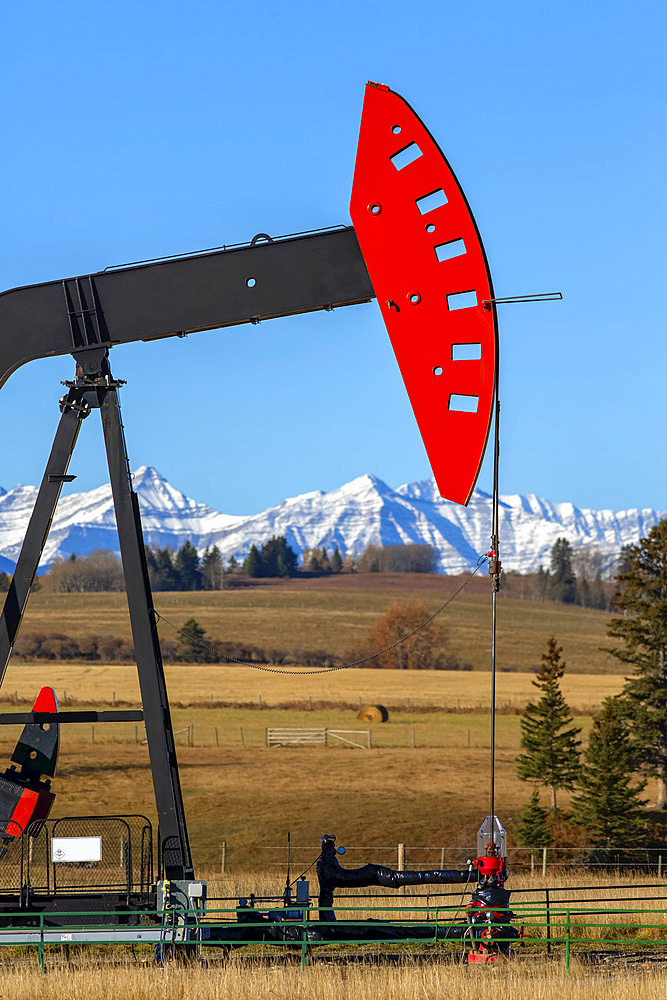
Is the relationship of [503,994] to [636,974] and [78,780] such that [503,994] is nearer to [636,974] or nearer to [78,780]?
[636,974]

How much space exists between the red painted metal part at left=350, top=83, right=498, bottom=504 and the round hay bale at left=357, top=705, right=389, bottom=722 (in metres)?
41.3

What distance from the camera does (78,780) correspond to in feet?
119

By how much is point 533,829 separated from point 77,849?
74.4 feet

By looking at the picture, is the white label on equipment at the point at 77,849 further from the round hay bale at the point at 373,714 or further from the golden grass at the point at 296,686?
the golden grass at the point at 296,686

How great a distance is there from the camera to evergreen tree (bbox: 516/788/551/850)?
31250 millimetres

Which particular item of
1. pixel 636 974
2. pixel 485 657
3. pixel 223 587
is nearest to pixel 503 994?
pixel 636 974

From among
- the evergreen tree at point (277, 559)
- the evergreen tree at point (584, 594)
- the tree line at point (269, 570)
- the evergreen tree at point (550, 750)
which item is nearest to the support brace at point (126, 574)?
the evergreen tree at point (550, 750)

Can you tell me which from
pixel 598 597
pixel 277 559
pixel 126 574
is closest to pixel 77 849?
pixel 126 574

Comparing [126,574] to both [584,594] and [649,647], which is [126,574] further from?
[584,594]

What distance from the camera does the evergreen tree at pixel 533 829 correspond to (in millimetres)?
31250

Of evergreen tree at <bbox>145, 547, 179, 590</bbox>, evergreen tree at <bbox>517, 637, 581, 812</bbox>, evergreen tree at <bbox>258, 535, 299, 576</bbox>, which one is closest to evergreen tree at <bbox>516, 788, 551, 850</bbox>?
evergreen tree at <bbox>517, 637, 581, 812</bbox>

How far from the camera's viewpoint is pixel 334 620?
310 ft

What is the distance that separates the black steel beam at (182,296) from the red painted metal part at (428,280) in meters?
0.39

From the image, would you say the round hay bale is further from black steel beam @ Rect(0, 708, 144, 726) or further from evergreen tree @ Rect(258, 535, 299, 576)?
evergreen tree @ Rect(258, 535, 299, 576)
